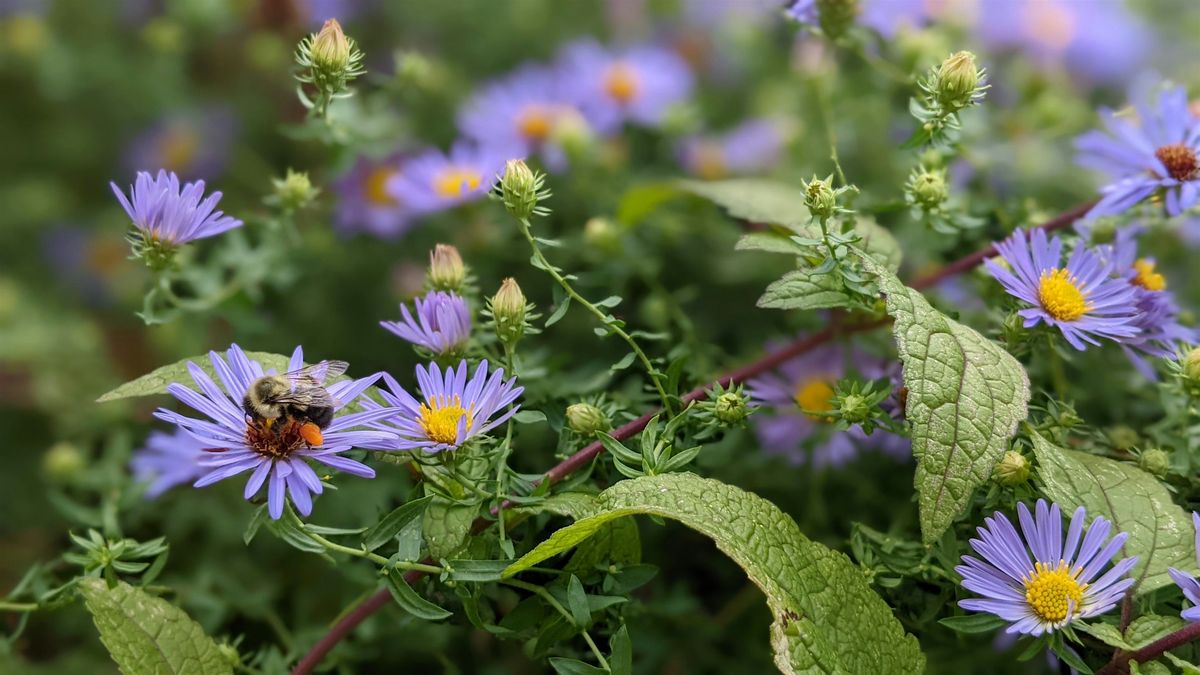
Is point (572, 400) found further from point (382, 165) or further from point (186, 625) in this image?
point (382, 165)

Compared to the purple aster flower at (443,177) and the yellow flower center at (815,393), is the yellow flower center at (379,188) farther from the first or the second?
the yellow flower center at (815,393)

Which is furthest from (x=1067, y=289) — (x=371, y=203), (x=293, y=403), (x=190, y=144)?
(x=190, y=144)

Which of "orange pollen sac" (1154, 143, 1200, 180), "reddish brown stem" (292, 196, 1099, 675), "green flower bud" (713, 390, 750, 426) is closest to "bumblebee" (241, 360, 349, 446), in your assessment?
"reddish brown stem" (292, 196, 1099, 675)

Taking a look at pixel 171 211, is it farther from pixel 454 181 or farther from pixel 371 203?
pixel 371 203

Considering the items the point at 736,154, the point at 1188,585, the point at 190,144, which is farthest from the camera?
the point at 190,144

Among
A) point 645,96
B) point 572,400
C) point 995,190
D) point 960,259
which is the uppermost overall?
point 645,96

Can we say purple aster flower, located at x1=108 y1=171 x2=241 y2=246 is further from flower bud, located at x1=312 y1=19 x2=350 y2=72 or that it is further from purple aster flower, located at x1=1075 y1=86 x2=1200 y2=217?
purple aster flower, located at x1=1075 y1=86 x2=1200 y2=217

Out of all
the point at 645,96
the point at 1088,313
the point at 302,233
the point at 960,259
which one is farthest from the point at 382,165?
the point at 1088,313
